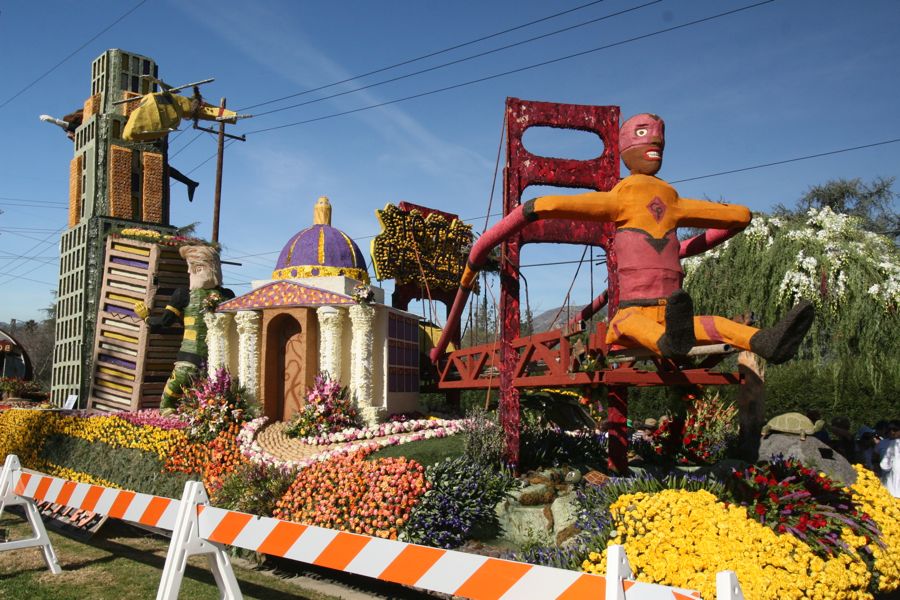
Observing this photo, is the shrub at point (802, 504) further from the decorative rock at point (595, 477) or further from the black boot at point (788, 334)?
the black boot at point (788, 334)

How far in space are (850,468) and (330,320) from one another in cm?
883

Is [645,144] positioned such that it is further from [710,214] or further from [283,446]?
[283,446]

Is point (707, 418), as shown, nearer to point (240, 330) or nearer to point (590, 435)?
point (590, 435)

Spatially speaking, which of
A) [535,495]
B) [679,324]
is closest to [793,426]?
[535,495]

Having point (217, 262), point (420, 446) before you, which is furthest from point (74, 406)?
point (420, 446)

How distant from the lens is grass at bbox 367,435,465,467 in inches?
365

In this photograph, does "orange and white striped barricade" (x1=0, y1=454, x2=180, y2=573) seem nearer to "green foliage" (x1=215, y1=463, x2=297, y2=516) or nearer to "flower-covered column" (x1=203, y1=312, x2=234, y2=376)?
"green foliage" (x1=215, y1=463, x2=297, y2=516)

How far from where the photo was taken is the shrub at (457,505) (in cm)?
765

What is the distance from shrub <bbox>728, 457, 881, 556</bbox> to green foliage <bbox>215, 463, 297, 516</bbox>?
18.2 feet

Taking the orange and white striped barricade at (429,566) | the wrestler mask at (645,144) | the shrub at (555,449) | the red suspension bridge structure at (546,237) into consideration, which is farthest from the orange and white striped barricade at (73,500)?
the wrestler mask at (645,144)

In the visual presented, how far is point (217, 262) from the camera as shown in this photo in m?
15.5

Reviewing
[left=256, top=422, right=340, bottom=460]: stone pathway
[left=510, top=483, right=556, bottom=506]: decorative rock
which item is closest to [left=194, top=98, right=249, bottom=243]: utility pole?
[left=256, top=422, right=340, bottom=460]: stone pathway

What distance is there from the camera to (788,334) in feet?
15.7

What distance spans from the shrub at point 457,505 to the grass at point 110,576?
1.28 metres
